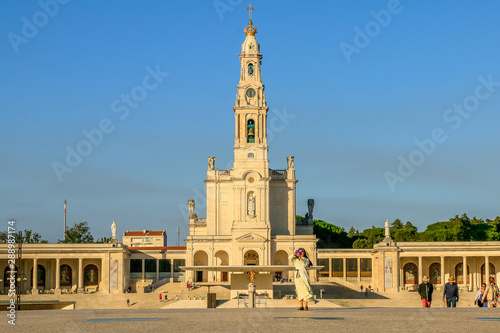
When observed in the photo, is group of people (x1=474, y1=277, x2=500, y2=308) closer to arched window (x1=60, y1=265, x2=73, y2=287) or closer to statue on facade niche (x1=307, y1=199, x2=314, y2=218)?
statue on facade niche (x1=307, y1=199, x2=314, y2=218)

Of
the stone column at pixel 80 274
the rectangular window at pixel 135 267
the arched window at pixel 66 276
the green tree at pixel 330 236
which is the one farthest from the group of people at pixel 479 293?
the green tree at pixel 330 236

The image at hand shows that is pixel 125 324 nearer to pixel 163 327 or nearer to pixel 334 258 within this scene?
pixel 163 327

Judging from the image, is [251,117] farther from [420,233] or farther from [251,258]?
[420,233]

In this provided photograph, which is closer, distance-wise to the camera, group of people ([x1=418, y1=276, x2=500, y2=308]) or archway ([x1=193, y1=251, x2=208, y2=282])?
group of people ([x1=418, y1=276, x2=500, y2=308])

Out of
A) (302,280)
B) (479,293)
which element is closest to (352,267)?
(479,293)

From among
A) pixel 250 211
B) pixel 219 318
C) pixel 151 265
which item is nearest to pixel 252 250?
pixel 250 211

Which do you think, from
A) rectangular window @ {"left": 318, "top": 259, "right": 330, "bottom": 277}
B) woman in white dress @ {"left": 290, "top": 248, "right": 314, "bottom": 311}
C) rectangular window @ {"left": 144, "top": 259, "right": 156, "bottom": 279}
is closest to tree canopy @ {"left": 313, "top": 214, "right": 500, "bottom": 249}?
rectangular window @ {"left": 318, "top": 259, "right": 330, "bottom": 277}

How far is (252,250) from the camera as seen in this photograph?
279ft

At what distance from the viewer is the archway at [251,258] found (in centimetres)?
8531

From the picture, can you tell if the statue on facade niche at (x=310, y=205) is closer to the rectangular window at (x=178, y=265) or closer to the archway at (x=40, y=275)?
the rectangular window at (x=178, y=265)

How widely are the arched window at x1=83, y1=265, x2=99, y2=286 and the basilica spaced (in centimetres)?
10

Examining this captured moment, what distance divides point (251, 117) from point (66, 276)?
25.5 metres

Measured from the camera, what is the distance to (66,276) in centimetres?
8625

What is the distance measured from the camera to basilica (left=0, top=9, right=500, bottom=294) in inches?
3250
